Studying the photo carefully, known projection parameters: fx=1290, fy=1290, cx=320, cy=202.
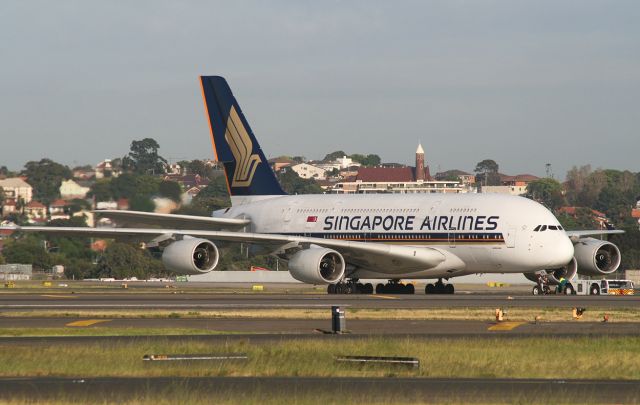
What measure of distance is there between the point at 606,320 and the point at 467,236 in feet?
64.6

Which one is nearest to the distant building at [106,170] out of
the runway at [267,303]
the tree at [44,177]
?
the tree at [44,177]

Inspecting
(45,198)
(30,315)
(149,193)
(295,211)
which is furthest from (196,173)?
(30,315)

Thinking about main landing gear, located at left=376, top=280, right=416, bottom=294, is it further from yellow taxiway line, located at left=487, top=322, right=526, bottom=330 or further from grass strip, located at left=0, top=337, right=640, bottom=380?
grass strip, located at left=0, top=337, right=640, bottom=380

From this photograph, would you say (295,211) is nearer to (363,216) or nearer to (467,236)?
(363,216)

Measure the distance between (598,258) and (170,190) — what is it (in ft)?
89.6

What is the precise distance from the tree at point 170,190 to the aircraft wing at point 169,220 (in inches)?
458

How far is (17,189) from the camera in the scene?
172250 millimetres

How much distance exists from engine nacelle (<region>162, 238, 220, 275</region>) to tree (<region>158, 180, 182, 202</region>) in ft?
63.2

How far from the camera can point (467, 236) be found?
177 ft

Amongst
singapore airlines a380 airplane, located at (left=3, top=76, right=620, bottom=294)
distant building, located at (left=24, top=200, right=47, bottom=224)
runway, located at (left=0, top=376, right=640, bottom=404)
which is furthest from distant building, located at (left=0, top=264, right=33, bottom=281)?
runway, located at (left=0, top=376, right=640, bottom=404)

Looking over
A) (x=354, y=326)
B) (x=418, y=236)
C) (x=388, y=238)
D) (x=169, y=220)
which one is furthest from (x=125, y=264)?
(x=354, y=326)

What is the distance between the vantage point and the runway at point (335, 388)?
1842cm

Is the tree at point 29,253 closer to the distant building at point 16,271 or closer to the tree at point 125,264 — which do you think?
the distant building at point 16,271

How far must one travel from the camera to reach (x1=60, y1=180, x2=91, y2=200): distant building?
102 meters
